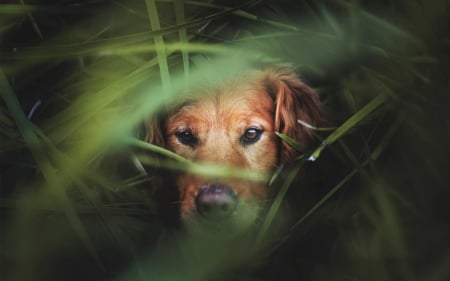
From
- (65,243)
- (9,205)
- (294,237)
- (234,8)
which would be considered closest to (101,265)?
A: (65,243)

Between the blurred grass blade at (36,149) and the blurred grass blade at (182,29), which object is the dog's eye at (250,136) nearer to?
the blurred grass blade at (182,29)

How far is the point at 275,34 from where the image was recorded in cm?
93

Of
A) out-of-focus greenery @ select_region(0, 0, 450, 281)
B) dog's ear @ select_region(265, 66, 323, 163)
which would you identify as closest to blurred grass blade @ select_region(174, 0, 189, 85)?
out-of-focus greenery @ select_region(0, 0, 450, 281)

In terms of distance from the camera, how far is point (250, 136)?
942 mm

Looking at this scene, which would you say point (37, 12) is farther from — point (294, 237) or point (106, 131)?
point (294, 237)

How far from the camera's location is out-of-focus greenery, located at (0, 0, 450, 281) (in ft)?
3.02

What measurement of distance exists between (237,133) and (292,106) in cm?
10

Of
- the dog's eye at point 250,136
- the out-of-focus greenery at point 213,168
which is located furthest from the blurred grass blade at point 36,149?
the dog's eye at point 250,136

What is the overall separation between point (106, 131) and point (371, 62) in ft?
1.35

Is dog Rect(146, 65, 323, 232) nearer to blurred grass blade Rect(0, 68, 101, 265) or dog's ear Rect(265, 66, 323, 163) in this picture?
dog's ear Rect(265, 66, 323, 163)

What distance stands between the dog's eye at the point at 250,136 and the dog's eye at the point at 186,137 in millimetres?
72

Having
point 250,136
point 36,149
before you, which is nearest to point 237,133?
point 250,136

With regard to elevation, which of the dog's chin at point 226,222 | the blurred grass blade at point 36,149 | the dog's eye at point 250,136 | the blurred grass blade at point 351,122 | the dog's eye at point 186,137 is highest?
the blurred grass blade at point 36,149

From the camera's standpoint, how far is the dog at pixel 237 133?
922 millimetres
